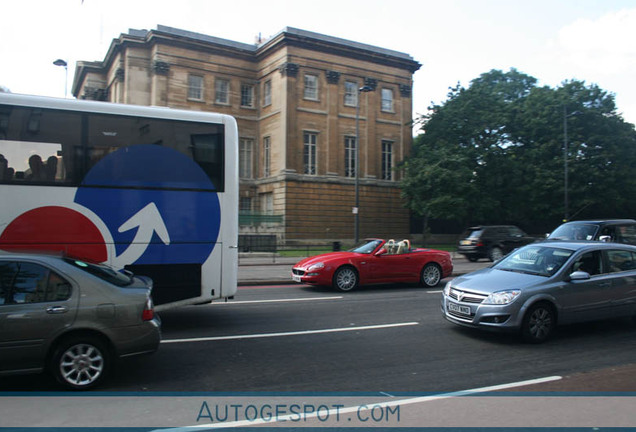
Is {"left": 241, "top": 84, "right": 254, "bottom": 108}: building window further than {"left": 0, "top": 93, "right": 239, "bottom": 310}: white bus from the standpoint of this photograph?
Yes

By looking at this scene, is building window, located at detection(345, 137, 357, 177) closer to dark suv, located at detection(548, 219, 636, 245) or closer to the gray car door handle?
dark suv, located at detection(548, 219, 636, 245)

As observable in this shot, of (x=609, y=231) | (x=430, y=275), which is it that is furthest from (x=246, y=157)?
(x=609, y=231)

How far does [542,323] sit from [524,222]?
38.8 meters

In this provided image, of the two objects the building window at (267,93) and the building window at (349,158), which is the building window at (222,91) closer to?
the building window at (267,93)

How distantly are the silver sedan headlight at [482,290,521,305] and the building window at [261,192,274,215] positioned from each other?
113ft

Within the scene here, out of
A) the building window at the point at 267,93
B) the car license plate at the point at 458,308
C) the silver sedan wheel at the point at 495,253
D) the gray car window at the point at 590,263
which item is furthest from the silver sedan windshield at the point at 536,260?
the building window at the point at 267,93

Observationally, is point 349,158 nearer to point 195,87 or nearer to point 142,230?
point 195,87

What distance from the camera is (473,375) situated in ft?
18.9

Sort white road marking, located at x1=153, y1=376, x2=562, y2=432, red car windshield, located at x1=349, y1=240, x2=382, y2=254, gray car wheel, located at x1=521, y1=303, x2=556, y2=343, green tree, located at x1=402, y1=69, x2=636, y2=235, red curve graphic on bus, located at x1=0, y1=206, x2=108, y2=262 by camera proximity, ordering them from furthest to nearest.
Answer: green tree, located at x1=402, y1=69, x2=636, y2=235
red car windshield, located at x1=349, y1=240, x2=382, y2=254
gray car wheel, located at x1=521, y1=303, x2=556, y2=343
red curve graphic on bus, located at x1=0, y1=206, x2=108, y2=262
white road marking, located at x1=153, y1=376, x2=562, y2=432

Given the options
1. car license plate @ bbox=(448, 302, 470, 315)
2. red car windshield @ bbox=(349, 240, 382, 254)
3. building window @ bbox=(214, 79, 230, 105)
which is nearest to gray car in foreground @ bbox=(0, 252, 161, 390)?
car license plate @ bbox=(448, 302, 470, 315)

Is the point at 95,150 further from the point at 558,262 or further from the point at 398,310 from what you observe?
the point at 558,262

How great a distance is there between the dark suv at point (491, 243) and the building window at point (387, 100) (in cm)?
2240

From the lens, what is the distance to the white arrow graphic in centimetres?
754

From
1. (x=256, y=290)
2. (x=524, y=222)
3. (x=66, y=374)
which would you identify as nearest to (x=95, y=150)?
(x=66, y=374)
